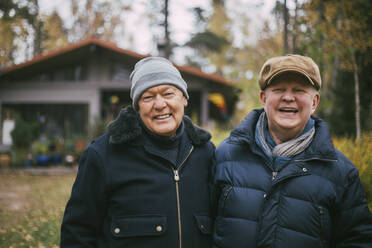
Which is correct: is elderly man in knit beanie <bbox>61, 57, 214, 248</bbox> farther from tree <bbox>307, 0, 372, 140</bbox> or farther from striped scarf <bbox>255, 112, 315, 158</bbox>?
tree <bbox>307, 0, 372, 140</bbox>

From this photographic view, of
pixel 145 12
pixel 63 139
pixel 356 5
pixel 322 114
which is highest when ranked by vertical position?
pixel 145 12

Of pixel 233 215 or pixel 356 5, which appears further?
pixel 356 5

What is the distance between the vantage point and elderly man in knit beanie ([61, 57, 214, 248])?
5.94 ft

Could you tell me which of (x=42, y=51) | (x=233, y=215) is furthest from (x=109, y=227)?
(x=42, y=51)

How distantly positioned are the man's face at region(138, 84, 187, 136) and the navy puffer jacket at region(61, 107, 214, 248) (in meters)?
0.09

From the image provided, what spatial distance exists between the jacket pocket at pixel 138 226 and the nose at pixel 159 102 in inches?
25.8

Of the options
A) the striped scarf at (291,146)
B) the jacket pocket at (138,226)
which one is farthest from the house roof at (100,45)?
the jacket pocket at (138,226)

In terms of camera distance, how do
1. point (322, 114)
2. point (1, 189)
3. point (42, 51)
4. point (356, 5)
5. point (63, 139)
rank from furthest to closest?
point (42, 51) < point (63, 139) < point (322, 114) < point (1, 189) < point (356, 5)

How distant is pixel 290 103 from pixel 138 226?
116 cm

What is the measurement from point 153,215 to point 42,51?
2471cm

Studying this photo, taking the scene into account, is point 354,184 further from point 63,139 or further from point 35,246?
point 63,139

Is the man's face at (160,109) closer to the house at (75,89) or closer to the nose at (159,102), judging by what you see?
the nose at (159,102)

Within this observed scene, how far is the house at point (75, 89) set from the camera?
13141 millimetres

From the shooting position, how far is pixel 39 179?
1045 cm
